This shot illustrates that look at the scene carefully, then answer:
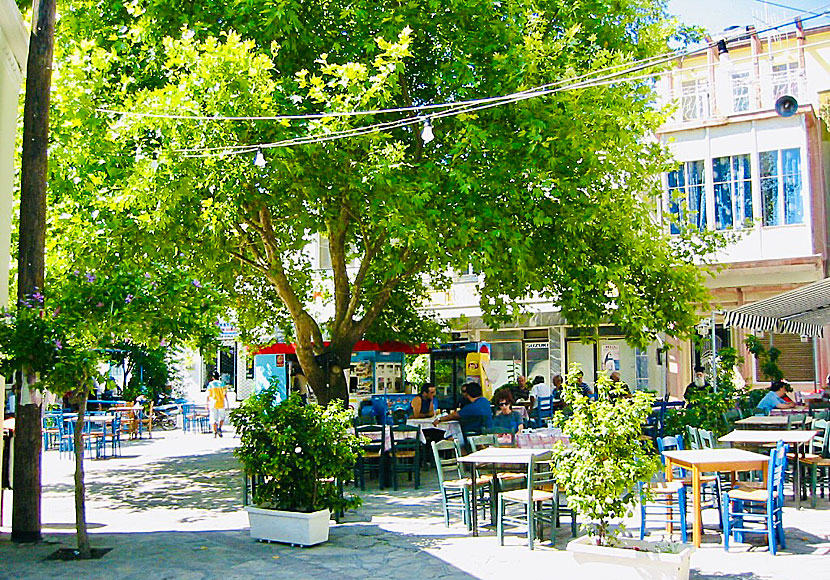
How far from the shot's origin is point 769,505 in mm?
8508

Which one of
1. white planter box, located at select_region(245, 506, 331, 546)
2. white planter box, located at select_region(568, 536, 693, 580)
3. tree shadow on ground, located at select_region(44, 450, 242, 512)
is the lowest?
tree shadow on ground, located at select_region(44, 450, 242, 512)

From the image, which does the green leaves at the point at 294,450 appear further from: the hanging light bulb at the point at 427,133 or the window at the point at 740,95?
the window at the point at 740,95

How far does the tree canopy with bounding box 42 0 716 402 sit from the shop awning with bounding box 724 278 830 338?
239 centimetres

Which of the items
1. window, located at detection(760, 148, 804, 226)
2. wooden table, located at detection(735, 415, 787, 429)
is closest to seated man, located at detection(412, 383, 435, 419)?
wooden table, located at detection(735, 415, 787, 429)

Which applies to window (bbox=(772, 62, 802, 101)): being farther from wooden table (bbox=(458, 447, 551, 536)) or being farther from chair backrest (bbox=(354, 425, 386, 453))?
wooden table (bbox=(458, 447, 551, 536))

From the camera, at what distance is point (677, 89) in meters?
26.6

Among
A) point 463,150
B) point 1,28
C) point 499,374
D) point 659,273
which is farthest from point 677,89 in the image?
point 1,28

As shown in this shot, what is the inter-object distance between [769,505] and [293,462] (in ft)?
16.0

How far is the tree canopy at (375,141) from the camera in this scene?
12.3m

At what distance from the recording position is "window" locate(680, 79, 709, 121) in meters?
25.3

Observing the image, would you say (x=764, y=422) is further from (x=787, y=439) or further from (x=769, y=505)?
(x=769, y=505)

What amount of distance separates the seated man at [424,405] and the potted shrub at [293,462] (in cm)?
743

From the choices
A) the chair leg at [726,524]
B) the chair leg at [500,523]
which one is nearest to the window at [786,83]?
the chair leg at [726,524]

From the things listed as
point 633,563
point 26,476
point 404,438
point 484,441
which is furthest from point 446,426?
point 633,563
